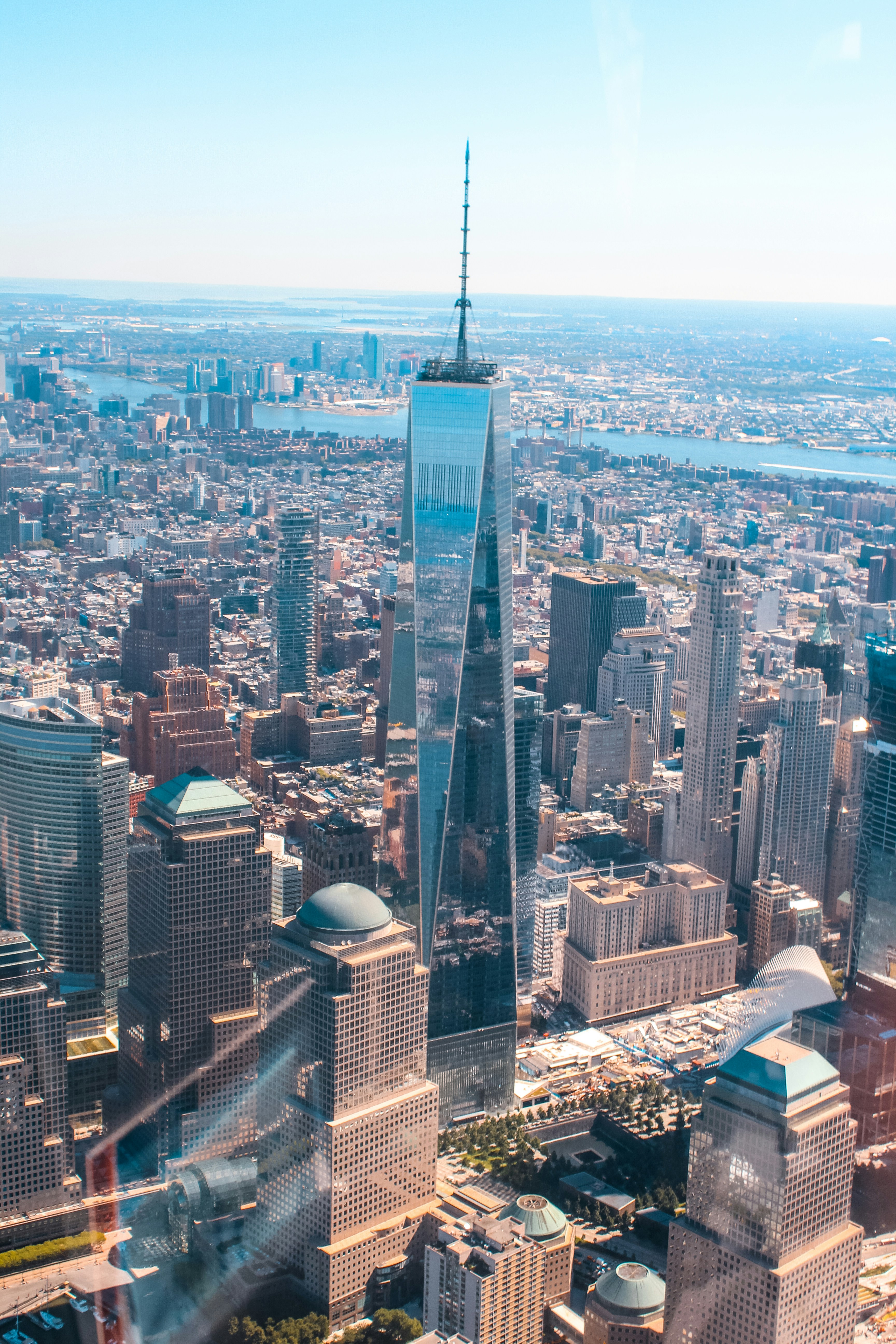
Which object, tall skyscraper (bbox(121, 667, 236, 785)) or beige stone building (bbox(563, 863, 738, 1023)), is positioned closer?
beige stone building (bbox(563, 863, 738, 1023))

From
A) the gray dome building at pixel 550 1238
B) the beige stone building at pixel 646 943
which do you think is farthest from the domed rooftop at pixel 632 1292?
the beige stone building at pixel 646 943

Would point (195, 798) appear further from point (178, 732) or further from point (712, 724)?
point (178, 732)

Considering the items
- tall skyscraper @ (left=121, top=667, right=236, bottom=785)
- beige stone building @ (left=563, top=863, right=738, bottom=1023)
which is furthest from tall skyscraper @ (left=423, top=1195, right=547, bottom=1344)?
tall skyscraper @ (left=121, top=667, right=236, bottom=785)

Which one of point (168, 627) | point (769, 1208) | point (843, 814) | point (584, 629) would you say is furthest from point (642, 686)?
point (769, 1208)

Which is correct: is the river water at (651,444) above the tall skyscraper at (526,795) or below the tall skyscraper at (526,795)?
above

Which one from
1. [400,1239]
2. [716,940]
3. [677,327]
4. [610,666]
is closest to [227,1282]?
[400,1239]

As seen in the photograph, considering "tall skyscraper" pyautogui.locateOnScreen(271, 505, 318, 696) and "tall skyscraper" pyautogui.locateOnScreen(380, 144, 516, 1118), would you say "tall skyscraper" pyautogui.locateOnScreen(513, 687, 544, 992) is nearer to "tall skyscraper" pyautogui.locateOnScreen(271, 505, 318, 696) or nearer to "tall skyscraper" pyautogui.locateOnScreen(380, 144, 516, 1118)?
"tall skyscraper" pyautogui.locateOnScreen(380, 144, 516, 1118)

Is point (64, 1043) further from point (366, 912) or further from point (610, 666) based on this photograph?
point (610, 666)

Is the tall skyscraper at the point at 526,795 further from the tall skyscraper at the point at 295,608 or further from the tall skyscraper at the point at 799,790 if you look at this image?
the tall skyscraper at the point at 295,608
